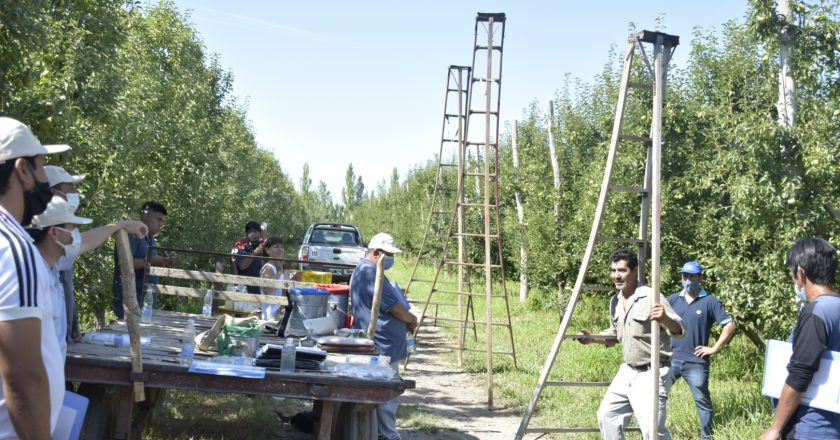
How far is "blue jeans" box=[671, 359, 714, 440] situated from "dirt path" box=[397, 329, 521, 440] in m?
1.87

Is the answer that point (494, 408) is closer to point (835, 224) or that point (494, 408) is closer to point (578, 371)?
point (578, 371)

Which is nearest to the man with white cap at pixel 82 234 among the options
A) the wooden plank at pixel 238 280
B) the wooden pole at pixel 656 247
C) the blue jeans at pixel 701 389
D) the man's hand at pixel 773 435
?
the wooden plank at pixel 238 280

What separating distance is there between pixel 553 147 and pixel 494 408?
32.6 ft

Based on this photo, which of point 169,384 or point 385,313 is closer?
point 169,384

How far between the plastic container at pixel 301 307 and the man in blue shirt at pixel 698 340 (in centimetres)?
356

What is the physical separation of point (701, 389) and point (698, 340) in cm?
52

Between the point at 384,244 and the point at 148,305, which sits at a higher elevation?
the point at 384,244

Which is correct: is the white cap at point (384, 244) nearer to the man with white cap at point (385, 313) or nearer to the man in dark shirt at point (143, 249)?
the man with white cap at point (385, 313)

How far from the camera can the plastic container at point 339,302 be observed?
746 cm

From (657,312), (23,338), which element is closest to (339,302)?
(657,312)

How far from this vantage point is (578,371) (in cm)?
1110

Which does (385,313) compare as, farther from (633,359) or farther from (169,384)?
(169,384)

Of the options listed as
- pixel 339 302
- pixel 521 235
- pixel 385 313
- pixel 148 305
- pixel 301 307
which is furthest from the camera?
pixel 521 235

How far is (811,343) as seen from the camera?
378cm
